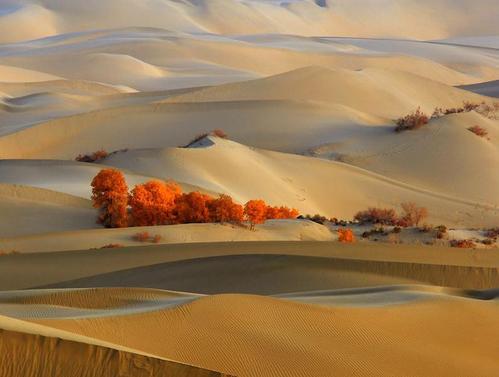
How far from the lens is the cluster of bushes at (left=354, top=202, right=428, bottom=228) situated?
767 inches

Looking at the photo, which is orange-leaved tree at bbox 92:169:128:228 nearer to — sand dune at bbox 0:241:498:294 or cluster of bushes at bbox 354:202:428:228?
cluster of bushes at bbox 354:202:428:228

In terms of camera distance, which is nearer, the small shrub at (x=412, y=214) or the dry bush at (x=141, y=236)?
the dry bush at (x=141, y=236)

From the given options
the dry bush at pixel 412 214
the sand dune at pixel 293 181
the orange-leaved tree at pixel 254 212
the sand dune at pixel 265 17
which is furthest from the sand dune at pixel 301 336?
the sand dune at pixel 265 17

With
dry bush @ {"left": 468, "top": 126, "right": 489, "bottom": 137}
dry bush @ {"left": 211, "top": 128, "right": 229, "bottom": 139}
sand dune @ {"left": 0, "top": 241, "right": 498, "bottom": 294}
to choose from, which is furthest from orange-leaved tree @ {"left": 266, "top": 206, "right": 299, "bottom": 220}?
dry bush @ {"left": 468, "top": 126, "right": 489, "bottom": 137}

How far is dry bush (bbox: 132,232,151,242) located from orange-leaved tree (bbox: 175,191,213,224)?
5.39 feet

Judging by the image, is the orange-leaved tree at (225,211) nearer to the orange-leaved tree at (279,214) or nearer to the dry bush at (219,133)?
the orange-leaved tree at (279,214)

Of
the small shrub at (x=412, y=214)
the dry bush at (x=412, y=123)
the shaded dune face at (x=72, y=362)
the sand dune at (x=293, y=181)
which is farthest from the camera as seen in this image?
the dry bush at (x=412, y=123)

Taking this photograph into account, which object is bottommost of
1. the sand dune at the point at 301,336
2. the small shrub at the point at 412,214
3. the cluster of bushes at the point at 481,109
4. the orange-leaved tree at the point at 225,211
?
the sand dune at the point at 301,336

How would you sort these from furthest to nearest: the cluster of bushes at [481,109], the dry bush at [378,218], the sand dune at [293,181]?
1. the cluster of bushes at [481,109]
2. the sand dune at [293,181]
3. the dry bush at [378,218]

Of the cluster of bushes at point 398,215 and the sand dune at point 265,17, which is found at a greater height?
the sand dune at point 265,17

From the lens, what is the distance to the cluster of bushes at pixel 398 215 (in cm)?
1948

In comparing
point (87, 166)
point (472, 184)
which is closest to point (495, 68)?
point (472, 184)

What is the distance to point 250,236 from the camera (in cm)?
1719

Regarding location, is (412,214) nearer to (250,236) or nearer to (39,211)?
(250,236)
